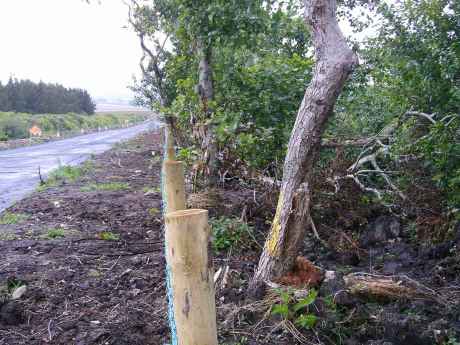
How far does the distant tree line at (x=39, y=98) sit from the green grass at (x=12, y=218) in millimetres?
39660

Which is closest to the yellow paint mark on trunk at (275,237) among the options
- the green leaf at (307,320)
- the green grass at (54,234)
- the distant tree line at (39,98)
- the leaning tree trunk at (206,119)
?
the green leaf at (307,320)

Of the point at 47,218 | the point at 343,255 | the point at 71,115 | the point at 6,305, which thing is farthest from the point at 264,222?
the point at 71,115

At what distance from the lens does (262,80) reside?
20.5 ft

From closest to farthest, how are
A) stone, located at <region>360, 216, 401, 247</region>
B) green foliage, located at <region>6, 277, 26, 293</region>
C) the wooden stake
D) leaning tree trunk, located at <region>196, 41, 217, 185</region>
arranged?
the wooden stake
green foliage, located at <region>6, 277, 26, 293</region>
stone, located at <region>360, 216, 401, 247</region>
leaning tree trunk, located at <region>196, 41, 217, 185</region>

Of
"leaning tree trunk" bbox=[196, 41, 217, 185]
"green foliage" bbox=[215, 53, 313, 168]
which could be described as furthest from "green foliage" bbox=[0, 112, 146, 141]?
"green foliage" bbox=[215, 53, 313, 168]

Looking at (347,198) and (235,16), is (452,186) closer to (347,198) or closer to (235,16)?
(347,198)

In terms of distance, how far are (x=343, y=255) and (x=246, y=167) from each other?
1.93 meters

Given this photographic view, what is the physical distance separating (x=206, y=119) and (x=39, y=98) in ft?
153

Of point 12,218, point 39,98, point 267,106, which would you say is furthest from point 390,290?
point 39,98

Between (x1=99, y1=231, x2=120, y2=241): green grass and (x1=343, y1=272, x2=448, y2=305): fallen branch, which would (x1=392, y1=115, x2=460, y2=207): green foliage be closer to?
(x1=343, y1=272, x2=448, y2=305): fallen branch

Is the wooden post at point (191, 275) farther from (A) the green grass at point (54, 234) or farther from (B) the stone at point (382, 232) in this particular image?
(A) the green grass at point (54, 234)

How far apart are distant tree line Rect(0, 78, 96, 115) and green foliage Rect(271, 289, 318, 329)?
45.5 m

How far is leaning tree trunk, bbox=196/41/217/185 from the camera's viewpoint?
6250mm

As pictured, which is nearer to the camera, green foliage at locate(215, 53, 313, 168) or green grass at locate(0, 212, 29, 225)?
green foliage at locate(215, 53, 313, 168)
